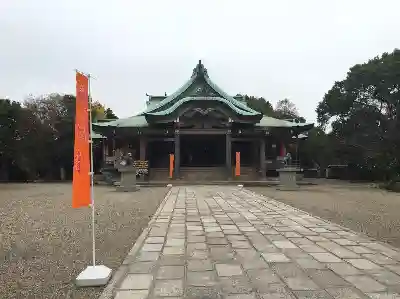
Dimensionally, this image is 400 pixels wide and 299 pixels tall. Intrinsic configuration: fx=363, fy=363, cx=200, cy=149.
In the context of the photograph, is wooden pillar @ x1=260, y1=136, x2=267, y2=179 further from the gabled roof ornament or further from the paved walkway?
the paved walkway

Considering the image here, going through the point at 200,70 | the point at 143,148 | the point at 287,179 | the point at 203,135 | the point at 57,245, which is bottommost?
the point at 57,245

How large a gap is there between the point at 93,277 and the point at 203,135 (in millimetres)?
21814

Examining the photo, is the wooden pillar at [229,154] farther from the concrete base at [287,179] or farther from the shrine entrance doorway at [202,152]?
the concrete base at [287,179]

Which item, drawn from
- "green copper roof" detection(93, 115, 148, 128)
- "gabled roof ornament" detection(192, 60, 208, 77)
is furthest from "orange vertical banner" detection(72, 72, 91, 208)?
"gabled roof ornament" detection(192, 60, 208, 77)

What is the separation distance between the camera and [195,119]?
2498 cm

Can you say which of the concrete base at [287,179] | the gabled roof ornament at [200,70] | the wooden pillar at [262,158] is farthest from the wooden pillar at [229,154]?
the gabled roof ornament at [200,70]

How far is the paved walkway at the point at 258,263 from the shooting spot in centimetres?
381

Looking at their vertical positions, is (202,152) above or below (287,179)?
above

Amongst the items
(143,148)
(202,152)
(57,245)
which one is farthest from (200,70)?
(57,245)

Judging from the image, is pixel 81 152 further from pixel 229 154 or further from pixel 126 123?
pixel 126 123

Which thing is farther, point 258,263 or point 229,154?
point 229,154

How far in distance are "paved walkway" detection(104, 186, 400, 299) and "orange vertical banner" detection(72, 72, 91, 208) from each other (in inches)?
43.2

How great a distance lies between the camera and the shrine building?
960 inches

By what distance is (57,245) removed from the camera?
6113mm
